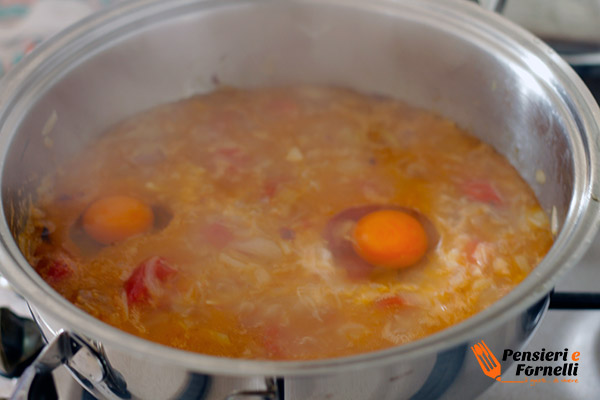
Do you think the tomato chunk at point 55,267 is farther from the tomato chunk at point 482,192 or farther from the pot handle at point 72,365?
the tomato chunk at point 482,192

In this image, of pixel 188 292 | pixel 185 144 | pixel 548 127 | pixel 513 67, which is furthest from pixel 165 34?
pixel 548 127

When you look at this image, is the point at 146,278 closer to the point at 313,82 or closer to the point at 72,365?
the point at 72,365

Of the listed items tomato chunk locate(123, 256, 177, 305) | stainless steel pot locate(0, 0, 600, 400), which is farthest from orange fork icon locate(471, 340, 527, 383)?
tomato chunk locate(123, 256, 177, 305)

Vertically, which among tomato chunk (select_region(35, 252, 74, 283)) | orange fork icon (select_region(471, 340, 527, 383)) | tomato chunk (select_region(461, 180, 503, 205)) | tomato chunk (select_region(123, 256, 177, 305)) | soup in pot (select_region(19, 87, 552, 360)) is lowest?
tomato chunk (select_region(35, 252, 74, 283))

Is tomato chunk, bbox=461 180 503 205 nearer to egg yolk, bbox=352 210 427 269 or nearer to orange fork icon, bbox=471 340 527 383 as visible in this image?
egg yolk, bbox=352 210 427 269

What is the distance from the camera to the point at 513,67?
8.09 ft

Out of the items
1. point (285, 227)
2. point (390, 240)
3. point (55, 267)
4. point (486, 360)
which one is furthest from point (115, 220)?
point (486, 360)

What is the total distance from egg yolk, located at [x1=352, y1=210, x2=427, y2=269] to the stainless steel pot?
0.54 meters

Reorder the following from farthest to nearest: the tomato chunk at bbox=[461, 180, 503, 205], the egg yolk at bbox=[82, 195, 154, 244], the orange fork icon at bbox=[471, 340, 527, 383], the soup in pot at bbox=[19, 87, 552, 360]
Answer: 1. the tomato chunk at bbox=[461, 180, 503, 205]
2. the egg yolk at bbox=[82, 195, 154, 244]
3. the soup in pot at bbox=[19, 87, 552, 360]
4. the orange fork icon at bbox=[471, 340, 527, 383]

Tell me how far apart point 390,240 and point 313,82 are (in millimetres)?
1232

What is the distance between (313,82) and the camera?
3.20 meters

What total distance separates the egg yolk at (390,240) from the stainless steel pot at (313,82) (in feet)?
1.77

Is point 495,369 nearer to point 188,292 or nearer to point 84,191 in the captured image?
point 188,292

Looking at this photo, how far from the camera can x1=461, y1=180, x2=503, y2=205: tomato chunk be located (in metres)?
2.56
